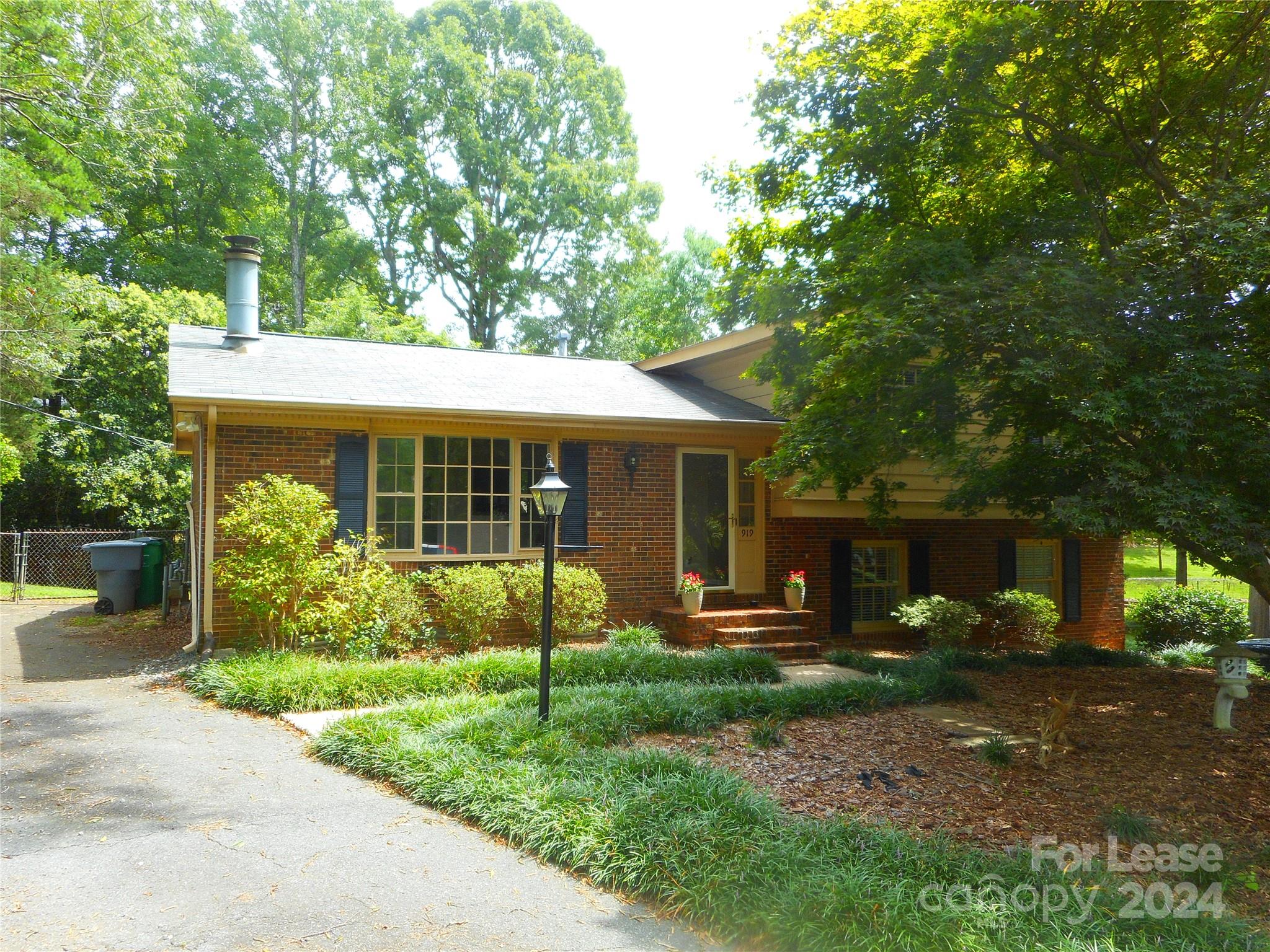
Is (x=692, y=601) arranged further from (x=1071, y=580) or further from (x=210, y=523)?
(x=1071, y=580)

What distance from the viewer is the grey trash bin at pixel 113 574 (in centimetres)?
1378

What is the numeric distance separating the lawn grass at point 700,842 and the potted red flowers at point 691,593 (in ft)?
12.6

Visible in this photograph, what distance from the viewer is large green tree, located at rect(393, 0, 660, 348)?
29.3 meters

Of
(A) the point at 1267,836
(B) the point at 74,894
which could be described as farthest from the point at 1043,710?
(B) the point at 74,894

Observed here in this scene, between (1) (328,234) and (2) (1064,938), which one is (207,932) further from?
(1) (328,234)

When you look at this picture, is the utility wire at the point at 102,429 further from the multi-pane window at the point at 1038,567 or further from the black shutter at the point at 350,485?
the multi-pane window at the point at 1038,567

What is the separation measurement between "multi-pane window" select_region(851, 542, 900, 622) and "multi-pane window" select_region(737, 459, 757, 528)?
1.67m

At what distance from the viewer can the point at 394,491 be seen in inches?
396

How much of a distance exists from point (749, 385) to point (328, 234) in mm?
20536

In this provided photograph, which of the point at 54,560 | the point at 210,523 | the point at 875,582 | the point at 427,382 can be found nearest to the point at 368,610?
the point at 210,523

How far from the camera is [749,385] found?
42.5 ft

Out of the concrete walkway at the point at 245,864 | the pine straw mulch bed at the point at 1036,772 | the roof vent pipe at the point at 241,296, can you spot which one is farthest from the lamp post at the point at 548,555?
the roof vent pipe at the point at 241,296

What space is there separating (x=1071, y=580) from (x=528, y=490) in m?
8.62

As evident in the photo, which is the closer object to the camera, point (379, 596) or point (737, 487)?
point (379, 596)
